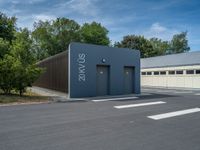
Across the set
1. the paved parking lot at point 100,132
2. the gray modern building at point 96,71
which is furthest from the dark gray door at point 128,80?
the paved parking lot at point 100,132

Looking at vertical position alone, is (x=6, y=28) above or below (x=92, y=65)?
above

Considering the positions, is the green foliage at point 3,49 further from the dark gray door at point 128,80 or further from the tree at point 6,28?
the dark gray door at point 128,80

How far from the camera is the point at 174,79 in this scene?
92.2 feet

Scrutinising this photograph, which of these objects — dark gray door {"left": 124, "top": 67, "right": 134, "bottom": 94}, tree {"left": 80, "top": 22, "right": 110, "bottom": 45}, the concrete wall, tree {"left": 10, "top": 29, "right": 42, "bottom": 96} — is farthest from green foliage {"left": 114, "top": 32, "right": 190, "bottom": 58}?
tree {"left": 10, "top": 29, "right": 42, "bottom": 96}

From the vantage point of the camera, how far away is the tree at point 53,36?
47469 mm

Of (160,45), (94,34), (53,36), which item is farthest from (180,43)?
(53,36)

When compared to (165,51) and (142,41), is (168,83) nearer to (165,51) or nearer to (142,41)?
(142,41)

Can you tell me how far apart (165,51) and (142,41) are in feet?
33.0

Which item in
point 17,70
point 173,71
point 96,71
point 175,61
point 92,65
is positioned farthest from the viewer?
point 175,61

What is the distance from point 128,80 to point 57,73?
19.8 feet

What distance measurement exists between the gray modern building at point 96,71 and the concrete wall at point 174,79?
921cm

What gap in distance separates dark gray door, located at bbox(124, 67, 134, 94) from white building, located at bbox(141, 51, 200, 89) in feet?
31.7

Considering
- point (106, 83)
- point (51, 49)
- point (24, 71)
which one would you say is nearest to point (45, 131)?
point (24, 71)

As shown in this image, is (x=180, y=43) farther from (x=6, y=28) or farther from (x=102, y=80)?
(x=102, y=80)
